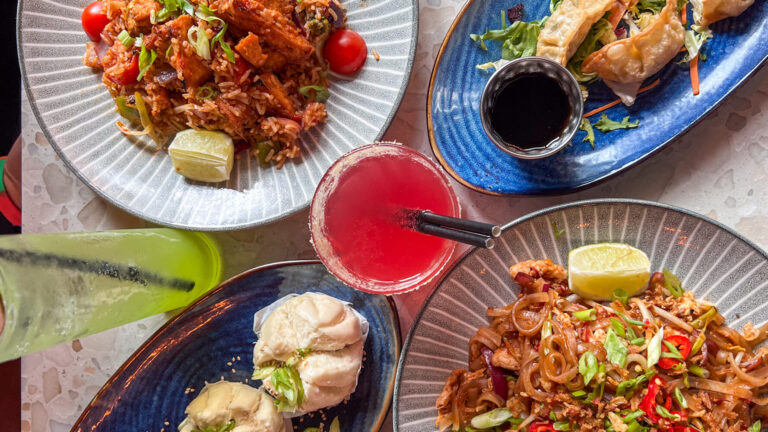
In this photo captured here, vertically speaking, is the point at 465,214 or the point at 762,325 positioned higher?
the point at 762,325

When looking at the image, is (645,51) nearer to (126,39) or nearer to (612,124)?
(612,124)

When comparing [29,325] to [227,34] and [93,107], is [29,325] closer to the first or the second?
[93,107]

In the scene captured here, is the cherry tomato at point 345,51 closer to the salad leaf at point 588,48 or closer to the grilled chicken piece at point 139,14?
the grilled chicken piece at point 139,14

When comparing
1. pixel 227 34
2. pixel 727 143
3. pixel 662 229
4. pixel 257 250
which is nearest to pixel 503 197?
pixel 662 229

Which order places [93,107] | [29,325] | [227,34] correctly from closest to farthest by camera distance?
[29,325] < [227,34] < [93,107]

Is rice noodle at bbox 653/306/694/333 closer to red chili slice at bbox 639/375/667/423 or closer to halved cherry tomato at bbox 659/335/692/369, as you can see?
halved cherry tomato at bbox 659/335/692/369

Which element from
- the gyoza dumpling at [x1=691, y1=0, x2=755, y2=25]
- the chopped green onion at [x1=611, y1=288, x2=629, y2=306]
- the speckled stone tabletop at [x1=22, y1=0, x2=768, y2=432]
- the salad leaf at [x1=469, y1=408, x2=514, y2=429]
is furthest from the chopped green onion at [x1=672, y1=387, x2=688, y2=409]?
the gyoza dumpling at [x1=691, y1=0, x2=755, y2=25]

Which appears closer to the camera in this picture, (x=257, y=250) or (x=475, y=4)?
(x=475, y=4)
